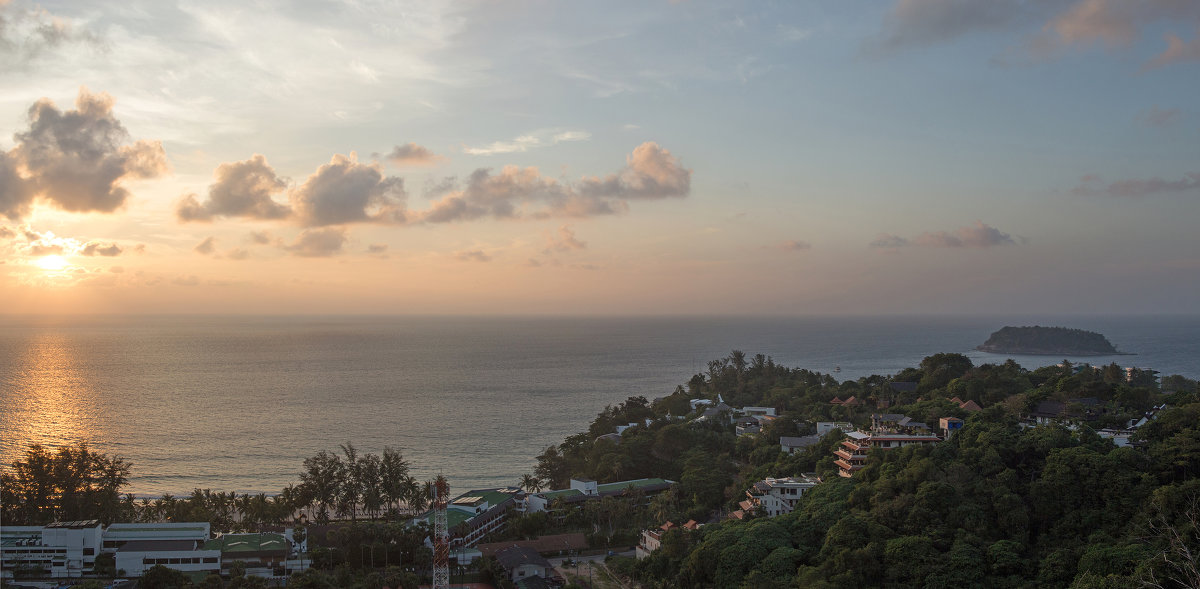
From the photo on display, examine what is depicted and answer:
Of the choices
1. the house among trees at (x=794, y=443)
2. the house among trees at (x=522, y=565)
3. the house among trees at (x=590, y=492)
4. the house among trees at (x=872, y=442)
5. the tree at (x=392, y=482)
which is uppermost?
the house among trees at (x=872, y=442)

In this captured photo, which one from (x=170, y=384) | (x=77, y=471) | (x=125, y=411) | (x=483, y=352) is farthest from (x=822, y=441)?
(x=483, y=352)

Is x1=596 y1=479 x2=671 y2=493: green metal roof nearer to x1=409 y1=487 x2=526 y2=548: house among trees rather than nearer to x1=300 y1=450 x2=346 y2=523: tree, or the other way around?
x1=409 y1=487 x2=526 y2=548: house among trees

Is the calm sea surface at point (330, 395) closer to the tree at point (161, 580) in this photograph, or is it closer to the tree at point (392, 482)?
the tree at point (392, 482)

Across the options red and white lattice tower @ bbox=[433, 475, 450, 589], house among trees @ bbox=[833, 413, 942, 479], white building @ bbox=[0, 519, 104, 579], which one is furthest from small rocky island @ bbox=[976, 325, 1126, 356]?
white building @ bbox=[0, 519, 104, 579]

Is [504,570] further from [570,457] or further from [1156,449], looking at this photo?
[1156,449]

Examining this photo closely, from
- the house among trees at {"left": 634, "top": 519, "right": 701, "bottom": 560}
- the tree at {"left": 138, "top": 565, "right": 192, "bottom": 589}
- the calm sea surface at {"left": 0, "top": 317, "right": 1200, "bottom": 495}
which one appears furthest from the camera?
the calm sea surface at {"left": 0, "top": 317, "right": 1200, "bottom": 495}

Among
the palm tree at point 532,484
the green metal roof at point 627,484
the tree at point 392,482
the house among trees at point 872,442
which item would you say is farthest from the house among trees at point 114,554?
the house among trees at point 872,442

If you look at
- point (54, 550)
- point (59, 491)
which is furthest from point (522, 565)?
point (59, 491)
